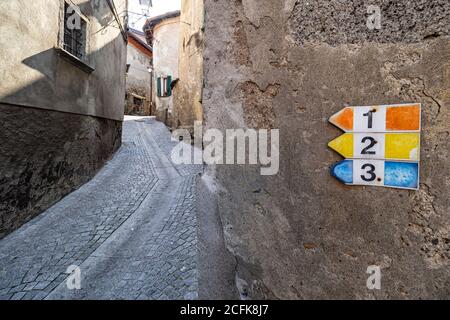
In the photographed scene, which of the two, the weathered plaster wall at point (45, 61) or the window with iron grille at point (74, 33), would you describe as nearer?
the weathered plaster wall at point (45, 61)

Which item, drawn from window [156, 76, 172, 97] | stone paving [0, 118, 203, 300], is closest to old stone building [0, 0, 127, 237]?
stone paving [0, 118, 203, 300]

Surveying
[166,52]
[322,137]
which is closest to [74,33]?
[322,137]

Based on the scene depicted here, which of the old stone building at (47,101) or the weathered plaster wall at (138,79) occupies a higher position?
the weathered plaster wall at (138,79)

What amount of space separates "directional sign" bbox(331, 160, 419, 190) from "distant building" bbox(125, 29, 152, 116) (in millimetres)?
20879

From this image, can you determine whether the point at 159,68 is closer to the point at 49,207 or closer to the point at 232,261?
the point at 49,207

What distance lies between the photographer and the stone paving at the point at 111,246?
2246 millimetres

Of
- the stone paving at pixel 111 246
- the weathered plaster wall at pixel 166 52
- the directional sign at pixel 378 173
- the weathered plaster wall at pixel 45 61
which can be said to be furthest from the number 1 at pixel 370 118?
the weathered plaster wall at pixel 166 52

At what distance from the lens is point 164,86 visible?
16969 mm

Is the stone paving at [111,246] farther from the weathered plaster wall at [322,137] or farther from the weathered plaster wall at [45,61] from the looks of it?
the weathered plaster wall at [45,61]

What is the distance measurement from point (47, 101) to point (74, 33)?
2.07 m

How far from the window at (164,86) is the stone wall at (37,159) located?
457 inches

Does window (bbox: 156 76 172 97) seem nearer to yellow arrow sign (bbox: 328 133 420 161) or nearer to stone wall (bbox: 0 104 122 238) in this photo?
stone wall (bbox: 0 104 122 238)
